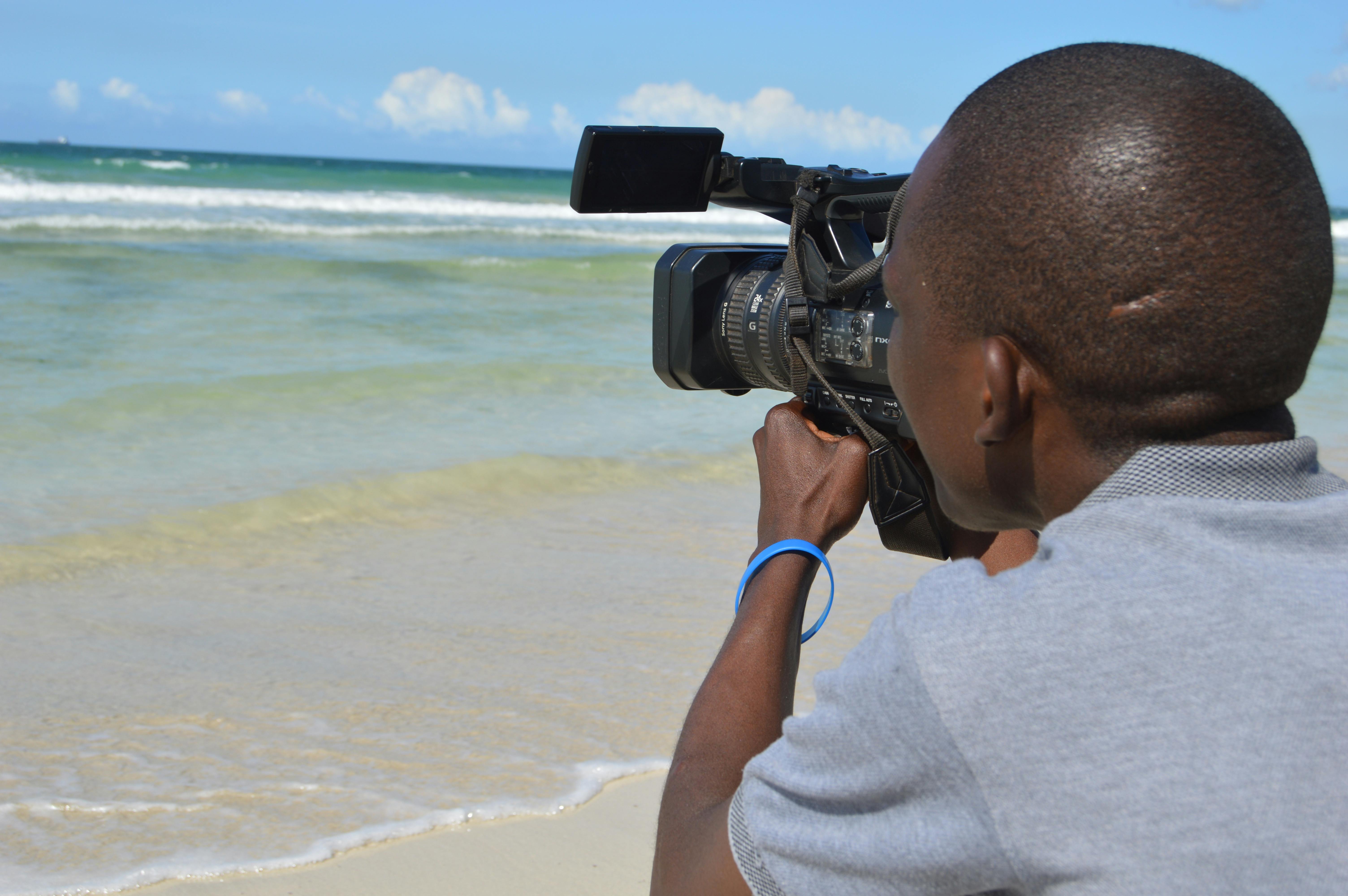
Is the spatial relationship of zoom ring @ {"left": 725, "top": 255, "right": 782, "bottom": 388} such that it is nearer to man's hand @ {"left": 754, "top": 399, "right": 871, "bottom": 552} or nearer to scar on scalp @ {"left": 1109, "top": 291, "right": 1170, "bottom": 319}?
man's hand @ {"left": 754, "top": 399, "right": 871, "bottom": 552}

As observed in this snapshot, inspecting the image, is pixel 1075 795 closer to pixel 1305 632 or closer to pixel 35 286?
pixel 1305 632

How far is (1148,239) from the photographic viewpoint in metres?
0.67

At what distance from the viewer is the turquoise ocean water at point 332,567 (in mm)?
1774

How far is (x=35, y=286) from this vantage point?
6.53 meters

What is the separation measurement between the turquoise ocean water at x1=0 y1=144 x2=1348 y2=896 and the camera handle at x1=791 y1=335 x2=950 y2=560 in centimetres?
83

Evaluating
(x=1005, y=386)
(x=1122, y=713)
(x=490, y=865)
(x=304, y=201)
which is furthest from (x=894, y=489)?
(x=304, y=201)

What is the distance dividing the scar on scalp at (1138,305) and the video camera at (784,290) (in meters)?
0.39

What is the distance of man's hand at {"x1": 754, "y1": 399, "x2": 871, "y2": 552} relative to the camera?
1.07 metres

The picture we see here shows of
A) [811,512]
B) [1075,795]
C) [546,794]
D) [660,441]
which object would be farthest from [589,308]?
[1075,795]

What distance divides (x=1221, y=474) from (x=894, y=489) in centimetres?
48

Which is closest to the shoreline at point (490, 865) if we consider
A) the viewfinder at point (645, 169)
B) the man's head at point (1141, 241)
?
the viewfinder at point (645, 169)

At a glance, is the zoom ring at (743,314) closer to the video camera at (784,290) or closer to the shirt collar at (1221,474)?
the video camera at (784,290)

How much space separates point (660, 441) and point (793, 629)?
3039mm

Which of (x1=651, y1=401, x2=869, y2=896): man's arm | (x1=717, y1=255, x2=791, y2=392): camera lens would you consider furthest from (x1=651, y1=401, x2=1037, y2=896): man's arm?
(x1=717, y1=255, x2=791, y2=392): camera lens
